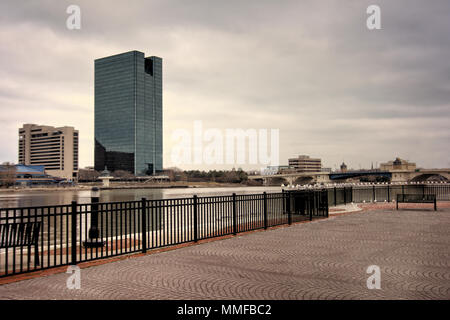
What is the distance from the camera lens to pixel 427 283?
23.0ft

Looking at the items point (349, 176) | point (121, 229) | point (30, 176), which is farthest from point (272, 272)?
point (30, 176)

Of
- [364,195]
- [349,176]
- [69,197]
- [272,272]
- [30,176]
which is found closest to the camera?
[272,272]

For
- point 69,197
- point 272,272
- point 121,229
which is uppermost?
point 121,229

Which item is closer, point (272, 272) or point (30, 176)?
point (272, 272)

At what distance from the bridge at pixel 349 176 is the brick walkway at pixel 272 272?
109014mm

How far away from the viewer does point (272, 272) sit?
7.97 m

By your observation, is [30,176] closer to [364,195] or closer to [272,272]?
[364,195]

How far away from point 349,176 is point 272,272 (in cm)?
13731

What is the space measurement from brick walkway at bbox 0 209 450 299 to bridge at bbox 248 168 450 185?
109014mm

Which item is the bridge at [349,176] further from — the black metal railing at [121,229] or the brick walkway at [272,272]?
the brick walkway at [272,272]

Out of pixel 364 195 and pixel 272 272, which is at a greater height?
pixel 272 272
